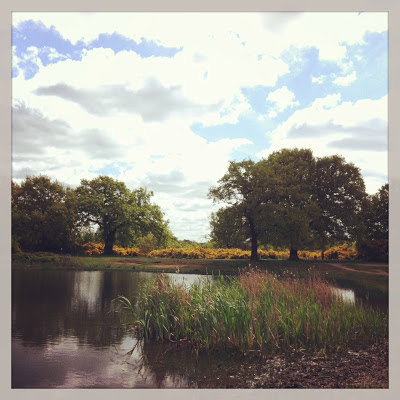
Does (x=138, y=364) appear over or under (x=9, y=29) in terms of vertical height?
under

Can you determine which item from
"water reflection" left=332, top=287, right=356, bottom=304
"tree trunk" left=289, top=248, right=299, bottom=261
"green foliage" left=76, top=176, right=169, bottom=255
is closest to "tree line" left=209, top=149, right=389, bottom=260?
"tree trunk" left=289, top=248, right=299, bottom=261

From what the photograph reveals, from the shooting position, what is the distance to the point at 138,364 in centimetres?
705

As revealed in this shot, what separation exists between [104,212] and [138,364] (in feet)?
33.6

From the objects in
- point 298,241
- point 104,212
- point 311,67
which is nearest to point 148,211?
point 104,212

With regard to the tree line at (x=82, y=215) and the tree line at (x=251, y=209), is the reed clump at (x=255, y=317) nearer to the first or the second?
the tree line at (x=251, y=209)

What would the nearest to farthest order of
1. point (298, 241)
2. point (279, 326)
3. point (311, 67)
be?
1. point (279, 326)
2. point (311, 67)
3. point (298, 241)

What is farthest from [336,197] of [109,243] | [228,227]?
[109,243]

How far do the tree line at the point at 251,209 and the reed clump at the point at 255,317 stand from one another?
516cm

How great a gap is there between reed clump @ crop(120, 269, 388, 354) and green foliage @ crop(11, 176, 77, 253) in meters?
5.32

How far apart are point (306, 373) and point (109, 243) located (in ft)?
37.1

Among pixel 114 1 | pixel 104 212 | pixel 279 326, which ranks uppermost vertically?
pixel 114 1

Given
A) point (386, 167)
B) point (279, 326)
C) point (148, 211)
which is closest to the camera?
point (279, 326)

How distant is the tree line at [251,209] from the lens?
14094mm

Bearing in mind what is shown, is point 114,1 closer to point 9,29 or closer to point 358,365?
point 9,29
